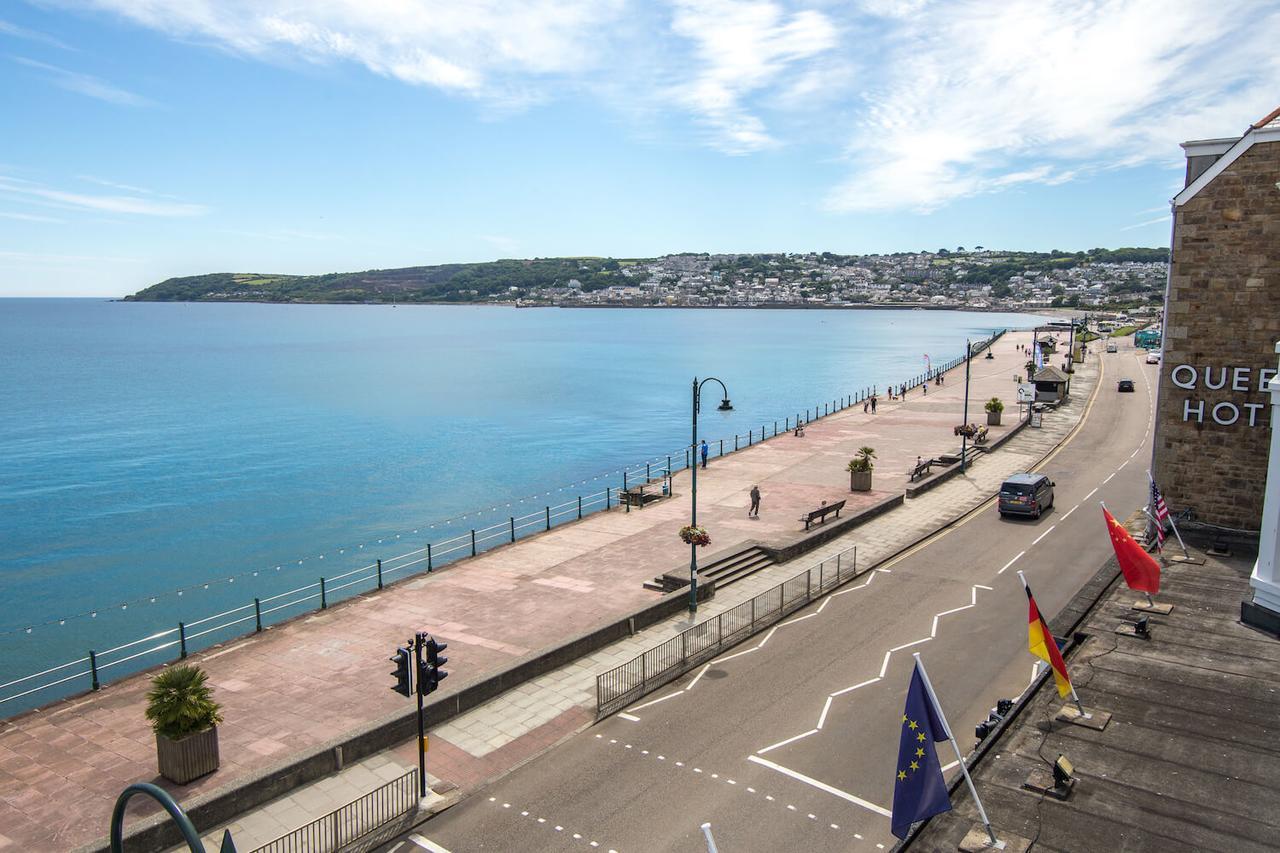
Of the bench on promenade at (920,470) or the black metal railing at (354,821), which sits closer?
the black metal railing at (354,821)

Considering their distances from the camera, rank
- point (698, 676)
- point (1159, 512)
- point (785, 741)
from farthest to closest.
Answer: point (1159, 512) → point (698, 676) → point (785, 741)

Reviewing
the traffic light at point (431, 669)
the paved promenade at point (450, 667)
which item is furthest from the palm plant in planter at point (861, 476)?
the traffic light at point (431, 669)

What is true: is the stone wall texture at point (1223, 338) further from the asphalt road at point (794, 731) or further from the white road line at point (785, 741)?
the white road line at point (785, 741)

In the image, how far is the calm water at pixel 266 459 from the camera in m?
37.2

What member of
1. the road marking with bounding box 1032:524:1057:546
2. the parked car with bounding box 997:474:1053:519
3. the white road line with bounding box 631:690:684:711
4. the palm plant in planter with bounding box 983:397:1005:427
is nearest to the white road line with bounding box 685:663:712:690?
the white road line with bounding box 631:690:684:711

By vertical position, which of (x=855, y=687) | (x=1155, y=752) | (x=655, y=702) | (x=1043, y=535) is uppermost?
(x=1155, y=752)

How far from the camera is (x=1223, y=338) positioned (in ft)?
74.7

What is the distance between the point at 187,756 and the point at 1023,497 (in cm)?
2900

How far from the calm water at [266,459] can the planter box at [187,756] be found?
16.5 meters

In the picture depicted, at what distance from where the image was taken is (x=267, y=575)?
37656mm

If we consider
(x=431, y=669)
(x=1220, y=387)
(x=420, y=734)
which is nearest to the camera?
(x=420, y=734)

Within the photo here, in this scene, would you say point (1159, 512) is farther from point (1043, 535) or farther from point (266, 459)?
point (266, 459)

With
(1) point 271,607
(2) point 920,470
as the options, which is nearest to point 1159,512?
(2) point 920,470

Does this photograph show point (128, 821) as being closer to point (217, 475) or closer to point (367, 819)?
point (367, 819)
